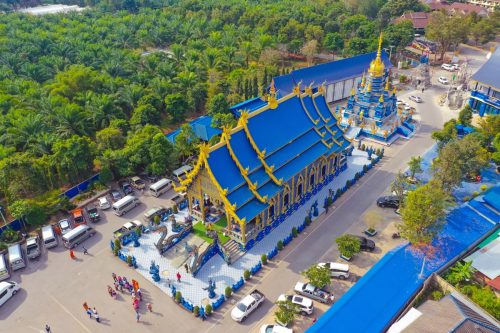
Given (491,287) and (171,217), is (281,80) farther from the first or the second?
(491,287)

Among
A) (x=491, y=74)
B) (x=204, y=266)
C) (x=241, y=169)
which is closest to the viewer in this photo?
(x=204, y=266)

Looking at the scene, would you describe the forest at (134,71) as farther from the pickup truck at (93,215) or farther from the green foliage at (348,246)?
the green foliage at (348,246)

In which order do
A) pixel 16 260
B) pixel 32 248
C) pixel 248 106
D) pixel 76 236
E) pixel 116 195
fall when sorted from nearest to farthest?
pixel 16 260
pixel 32 248
pixel 76 236
pixel 116 195
pixel 248 106

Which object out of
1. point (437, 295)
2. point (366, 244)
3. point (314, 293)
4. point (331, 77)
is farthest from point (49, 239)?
point (331, 77)

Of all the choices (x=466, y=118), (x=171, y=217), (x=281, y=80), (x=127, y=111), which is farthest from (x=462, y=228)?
(x=127, y=111)

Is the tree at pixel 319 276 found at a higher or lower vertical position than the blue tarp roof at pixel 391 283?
higher

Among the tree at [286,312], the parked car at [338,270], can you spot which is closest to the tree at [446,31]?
the parked car at [338,270]

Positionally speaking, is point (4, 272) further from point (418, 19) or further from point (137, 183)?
point (418, 19)
